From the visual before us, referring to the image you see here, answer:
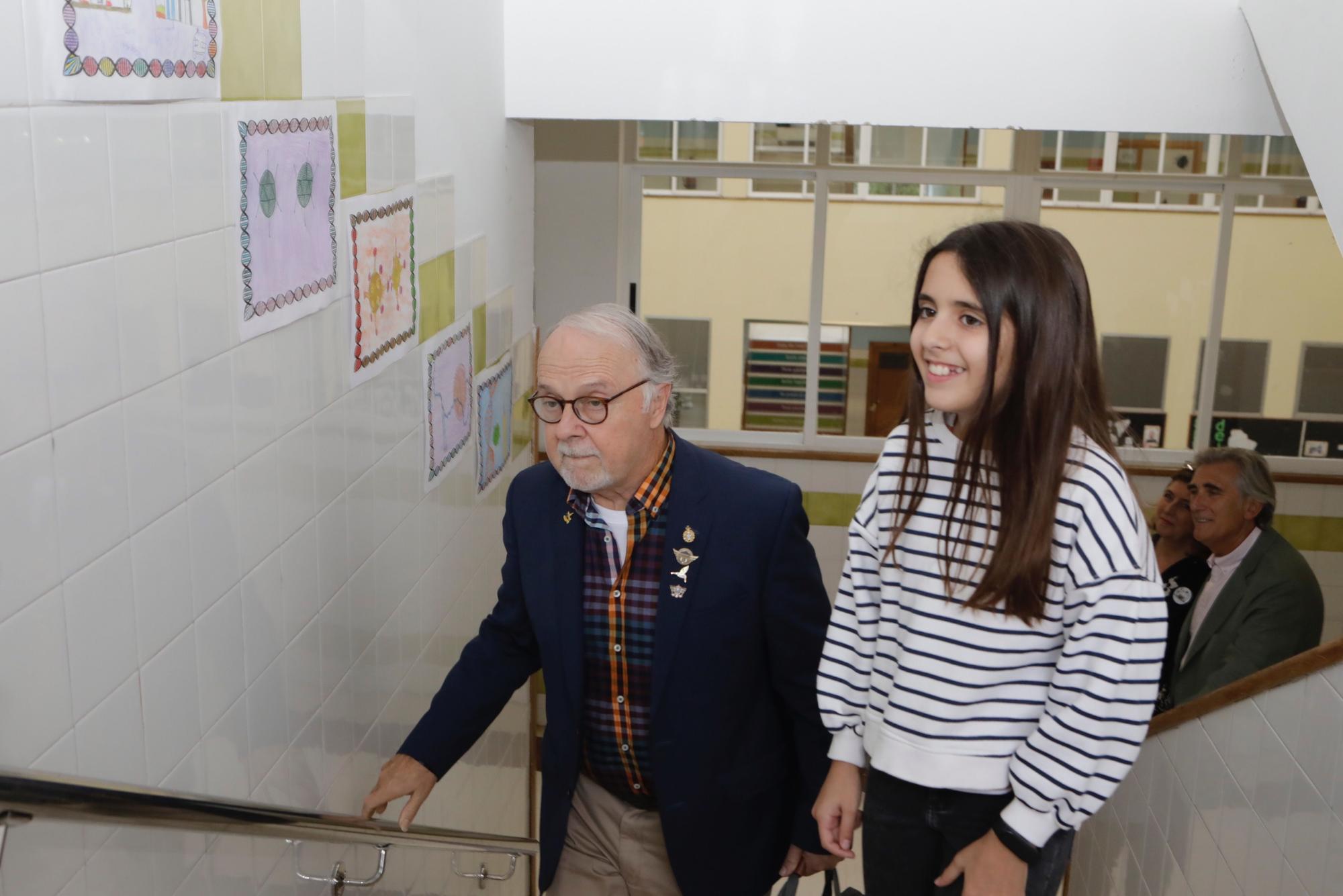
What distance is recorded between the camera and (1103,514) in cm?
167

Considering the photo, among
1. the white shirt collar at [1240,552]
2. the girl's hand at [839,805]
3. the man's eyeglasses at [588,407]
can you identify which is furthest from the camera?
the white shirt collar at [1240,552]

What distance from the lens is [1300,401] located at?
7.59m

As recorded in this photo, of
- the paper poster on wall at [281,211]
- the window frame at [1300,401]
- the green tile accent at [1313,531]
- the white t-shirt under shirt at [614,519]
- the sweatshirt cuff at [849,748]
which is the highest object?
the paper poster on wall at [281,211]

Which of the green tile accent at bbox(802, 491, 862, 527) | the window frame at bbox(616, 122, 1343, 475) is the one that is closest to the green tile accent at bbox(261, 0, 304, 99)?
the window frame at bbox(616, 122, 1343, 475)

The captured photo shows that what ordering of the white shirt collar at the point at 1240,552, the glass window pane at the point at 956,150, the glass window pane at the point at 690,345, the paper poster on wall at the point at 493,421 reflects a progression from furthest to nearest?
the glass window pane at the point at 690,345 < the glass window pane at the point at 956,150 < the white shirt collar at the point at 1240,552 < the paper poster on wall at the point at 493,421

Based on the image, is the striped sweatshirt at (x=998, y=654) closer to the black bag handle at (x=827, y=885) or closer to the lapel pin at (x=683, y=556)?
the lapel pin at (x=683, y=556)

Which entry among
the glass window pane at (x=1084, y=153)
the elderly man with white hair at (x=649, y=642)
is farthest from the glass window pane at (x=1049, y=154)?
the elderly man with white hair at (x=649, y=642)

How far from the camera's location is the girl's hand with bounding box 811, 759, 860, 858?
2.00 m

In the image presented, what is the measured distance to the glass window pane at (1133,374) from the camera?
773 cm

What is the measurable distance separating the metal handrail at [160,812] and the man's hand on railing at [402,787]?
60 millimetres

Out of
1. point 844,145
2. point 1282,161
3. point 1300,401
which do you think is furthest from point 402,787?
point 1300,401

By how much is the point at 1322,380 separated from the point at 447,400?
643 centimetres

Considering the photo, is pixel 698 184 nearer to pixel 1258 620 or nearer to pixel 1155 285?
pixel 1155 285

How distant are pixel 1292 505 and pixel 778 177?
3.55 m
